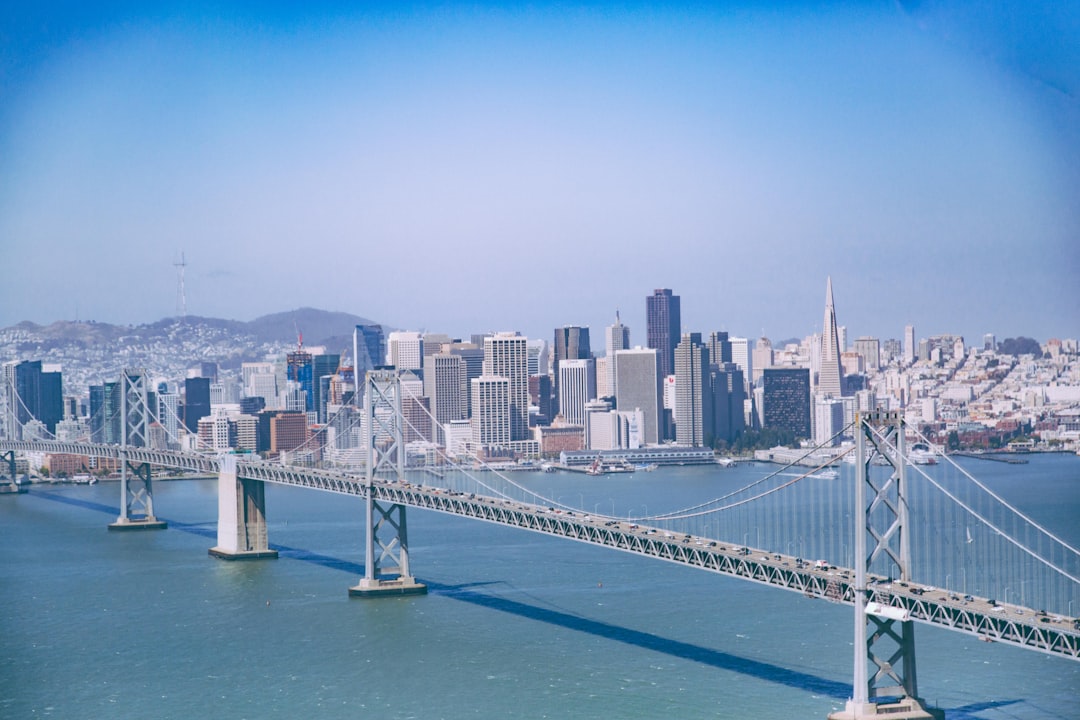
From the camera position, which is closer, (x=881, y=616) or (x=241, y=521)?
(x=881, y=616)

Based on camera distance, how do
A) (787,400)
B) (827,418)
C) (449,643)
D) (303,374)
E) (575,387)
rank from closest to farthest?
(449,643) < (827,418) < (787,400) < (575,387) < (303,374)

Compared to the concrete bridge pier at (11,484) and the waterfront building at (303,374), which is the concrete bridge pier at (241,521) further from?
the waterfront building at (303,374)

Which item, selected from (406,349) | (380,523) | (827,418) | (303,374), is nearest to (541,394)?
(303,374)

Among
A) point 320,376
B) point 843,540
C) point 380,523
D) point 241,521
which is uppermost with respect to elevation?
point 320,376

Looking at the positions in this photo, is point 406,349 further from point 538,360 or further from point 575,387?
point 575,387

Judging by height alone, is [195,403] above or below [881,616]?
above

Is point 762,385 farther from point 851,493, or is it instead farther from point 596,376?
point 851,493

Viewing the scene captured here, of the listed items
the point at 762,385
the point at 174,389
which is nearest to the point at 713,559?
the point at 762,385

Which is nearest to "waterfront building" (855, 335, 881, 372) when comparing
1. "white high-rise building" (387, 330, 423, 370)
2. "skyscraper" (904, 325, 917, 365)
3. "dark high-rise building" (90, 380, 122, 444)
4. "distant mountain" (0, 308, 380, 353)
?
"skyscraper" (904, 325, 917, 365)
